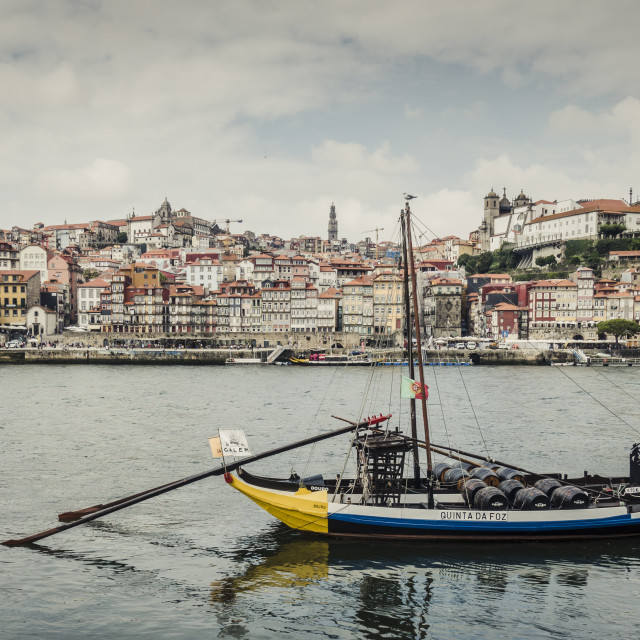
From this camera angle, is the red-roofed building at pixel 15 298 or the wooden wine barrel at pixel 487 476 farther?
the red-roofed building at pixel 15 298

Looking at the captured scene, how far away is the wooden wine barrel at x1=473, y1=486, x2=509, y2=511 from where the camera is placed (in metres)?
17.1

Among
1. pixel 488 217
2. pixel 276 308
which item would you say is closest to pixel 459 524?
pixel 276 308

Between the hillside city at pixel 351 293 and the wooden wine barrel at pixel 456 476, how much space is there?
62663 mm

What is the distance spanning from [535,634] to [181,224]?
164 metres

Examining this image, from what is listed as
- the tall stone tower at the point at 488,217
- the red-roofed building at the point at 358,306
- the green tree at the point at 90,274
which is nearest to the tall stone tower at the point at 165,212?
the green tree at the point at 90,274

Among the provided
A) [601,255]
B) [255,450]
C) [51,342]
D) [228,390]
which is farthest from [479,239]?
[255,450]

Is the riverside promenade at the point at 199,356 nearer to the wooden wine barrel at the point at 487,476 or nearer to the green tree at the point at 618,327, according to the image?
the green tree at the point at 618,327

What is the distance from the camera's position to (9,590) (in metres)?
14.7

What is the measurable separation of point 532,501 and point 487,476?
153cm

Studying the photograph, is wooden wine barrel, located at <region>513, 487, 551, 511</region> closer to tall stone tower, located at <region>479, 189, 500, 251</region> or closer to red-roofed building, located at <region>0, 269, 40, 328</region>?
red-roofed building, located at <region>0, 269, 40, 328</region>

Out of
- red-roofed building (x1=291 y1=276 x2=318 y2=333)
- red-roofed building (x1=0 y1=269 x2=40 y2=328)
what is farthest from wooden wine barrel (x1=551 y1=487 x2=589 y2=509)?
red-roofed building (x1=0 y1=269 x2=40 y2=328)

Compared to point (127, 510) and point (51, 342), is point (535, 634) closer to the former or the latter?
point (127, 510)

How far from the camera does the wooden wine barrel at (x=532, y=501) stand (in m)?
17.2

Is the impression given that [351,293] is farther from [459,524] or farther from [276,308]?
[459,524]
